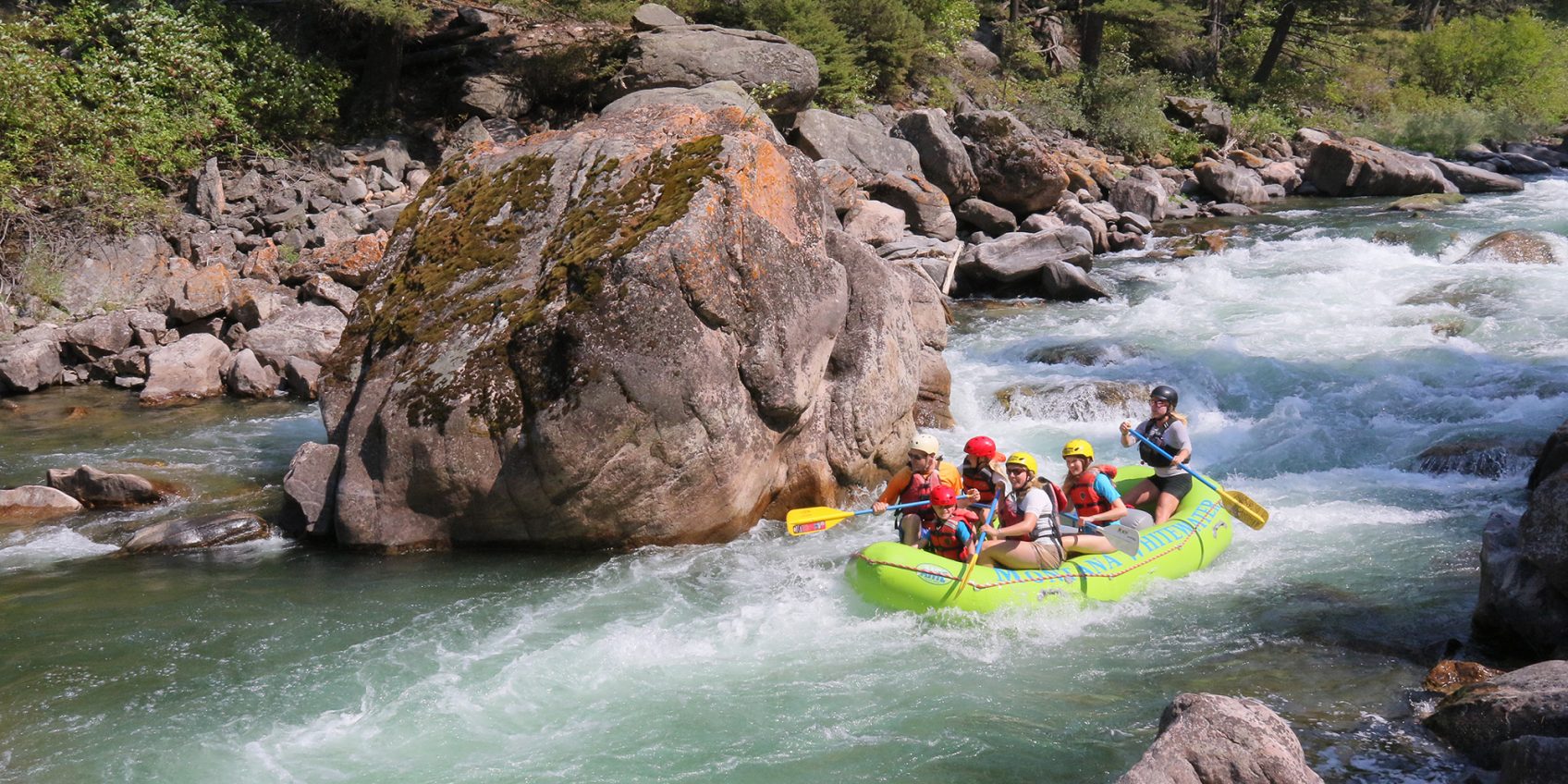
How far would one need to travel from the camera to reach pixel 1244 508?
792 cm

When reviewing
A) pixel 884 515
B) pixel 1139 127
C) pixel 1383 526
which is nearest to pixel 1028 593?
pixel 884 515

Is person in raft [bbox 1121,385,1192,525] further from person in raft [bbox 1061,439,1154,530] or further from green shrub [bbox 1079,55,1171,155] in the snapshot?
green shrub [bbox 1079,55,1171,155]

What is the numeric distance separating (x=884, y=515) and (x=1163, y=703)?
10.9 feet

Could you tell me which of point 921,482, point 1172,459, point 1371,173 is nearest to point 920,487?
point 921,482

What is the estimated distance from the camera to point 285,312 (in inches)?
512

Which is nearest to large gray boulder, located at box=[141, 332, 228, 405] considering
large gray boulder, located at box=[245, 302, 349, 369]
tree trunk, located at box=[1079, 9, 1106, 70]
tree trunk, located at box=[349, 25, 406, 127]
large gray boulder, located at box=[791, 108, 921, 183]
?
large gray boulder, located at box=[245, 302, 349, 369]

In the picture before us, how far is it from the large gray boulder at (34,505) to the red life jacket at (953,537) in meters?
6.48

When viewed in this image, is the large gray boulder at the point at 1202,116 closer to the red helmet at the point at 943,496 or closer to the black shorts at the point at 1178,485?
the black shorts at the point at 1178,485

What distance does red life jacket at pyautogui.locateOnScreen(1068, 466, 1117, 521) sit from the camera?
763cm

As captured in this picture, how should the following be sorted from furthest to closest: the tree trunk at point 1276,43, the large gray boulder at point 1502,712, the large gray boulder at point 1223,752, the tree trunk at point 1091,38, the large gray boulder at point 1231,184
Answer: the tree trunk at point 1276,43, the tree trunk at point 1091,38, the large gray boulder at point 1231,184, the large gray boulder at point 1502,712, the large gray boulder at point 1223,752

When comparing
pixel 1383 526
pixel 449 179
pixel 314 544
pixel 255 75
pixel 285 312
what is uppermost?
pixel 255 75

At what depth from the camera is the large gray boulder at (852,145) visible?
18.2 metres

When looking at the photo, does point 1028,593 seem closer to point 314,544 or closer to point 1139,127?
point 314,544

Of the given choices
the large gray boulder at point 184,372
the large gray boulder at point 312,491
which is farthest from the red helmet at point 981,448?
the large gray boulder at point 184,372
